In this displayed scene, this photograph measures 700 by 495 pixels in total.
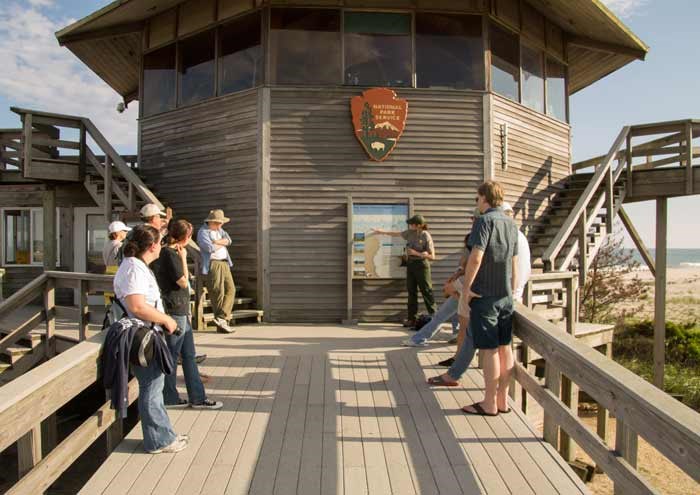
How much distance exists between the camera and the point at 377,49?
9.48m

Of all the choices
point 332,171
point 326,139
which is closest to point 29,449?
point 332,171

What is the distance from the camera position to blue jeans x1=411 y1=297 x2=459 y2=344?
613 centimetres

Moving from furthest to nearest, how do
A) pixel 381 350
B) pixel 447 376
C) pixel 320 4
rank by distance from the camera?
pixel 320 4 < pixel 381 350 < pixel 447 376

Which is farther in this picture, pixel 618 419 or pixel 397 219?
pixel 397 219

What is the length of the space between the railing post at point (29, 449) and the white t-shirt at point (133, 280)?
901 millimetres

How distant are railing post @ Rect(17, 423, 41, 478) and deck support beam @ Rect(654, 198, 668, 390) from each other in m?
10.3

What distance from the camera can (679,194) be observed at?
10133mm

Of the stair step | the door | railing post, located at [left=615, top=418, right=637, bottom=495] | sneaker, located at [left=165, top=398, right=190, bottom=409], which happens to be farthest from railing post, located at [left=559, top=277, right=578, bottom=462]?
the door

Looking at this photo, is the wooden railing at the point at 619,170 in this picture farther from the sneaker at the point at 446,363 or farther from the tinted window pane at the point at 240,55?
the tinted window pane at the point at 240,55

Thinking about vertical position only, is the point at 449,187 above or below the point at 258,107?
below

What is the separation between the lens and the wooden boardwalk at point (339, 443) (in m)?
3.24

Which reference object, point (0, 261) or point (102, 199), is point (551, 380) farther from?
point (0, 261)

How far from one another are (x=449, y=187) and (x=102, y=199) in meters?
6.55

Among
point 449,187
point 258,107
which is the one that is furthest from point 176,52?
point 449,187
